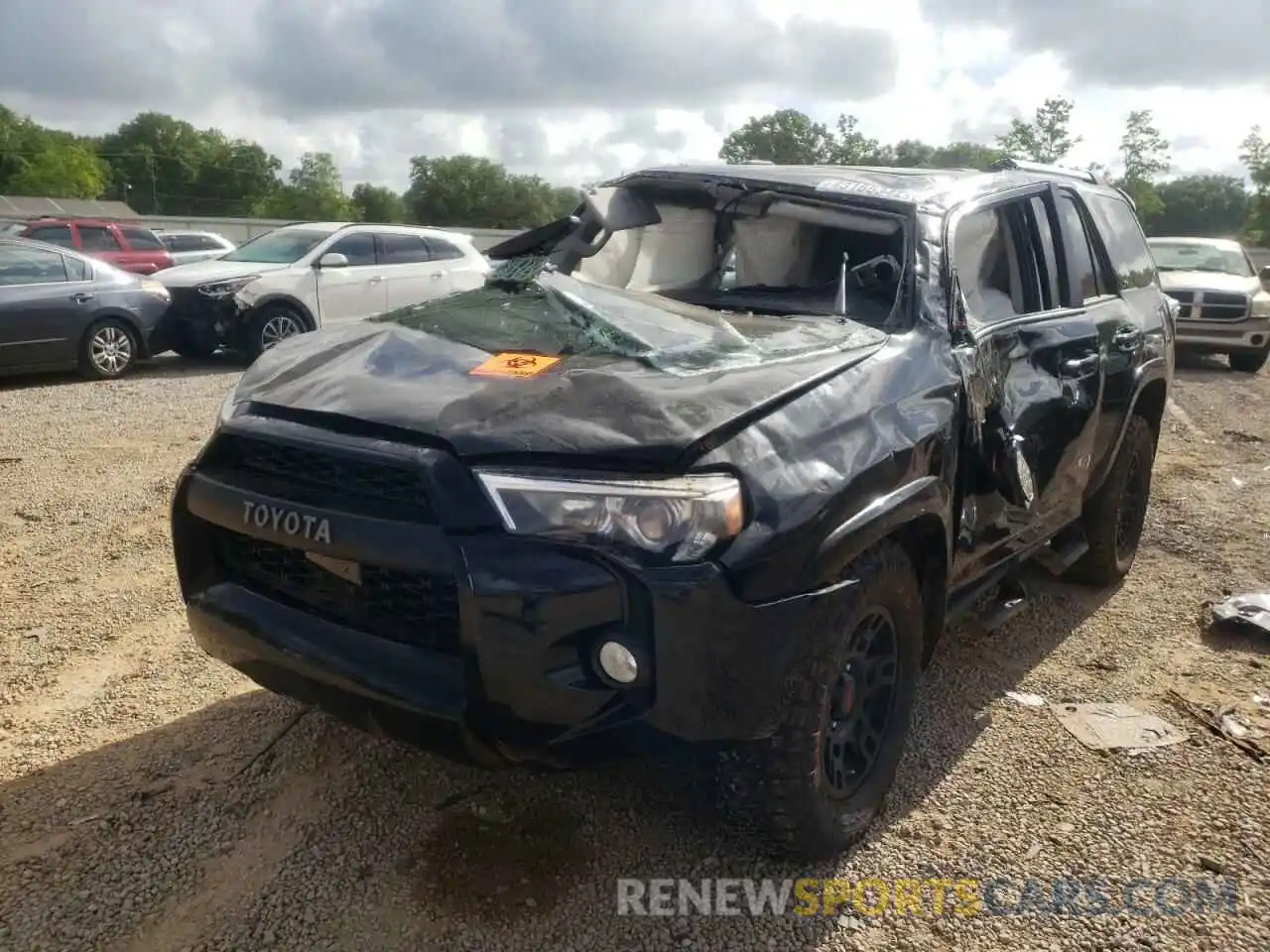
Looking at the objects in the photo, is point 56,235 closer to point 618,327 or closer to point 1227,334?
point 618,327

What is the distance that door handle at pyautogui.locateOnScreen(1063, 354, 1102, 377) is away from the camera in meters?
3.85

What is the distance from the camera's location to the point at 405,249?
12.0 m

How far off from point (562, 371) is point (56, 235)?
16.0 meters

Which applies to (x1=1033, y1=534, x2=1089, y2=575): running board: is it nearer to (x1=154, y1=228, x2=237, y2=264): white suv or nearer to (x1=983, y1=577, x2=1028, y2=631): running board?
(x1=983, y1=577, x2=1028, y2=631): running board

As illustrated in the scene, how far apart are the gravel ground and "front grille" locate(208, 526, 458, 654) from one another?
0.66 meters

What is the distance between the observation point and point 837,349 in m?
2.87

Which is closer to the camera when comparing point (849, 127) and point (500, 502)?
point (500, 502)

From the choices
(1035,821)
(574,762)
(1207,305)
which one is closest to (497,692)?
(574,762)

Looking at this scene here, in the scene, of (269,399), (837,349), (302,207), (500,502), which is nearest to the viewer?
(500,502)

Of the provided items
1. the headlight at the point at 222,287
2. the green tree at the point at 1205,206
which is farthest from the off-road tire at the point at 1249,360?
the green tree at the point at 1205,206

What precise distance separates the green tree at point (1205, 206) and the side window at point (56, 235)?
6683cm

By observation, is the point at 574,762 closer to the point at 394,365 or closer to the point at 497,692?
the point at 497,692

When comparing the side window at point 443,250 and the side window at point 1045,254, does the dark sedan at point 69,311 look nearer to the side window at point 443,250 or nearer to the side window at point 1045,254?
the side window at point 443,250

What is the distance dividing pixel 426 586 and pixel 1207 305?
1286 centimetres
